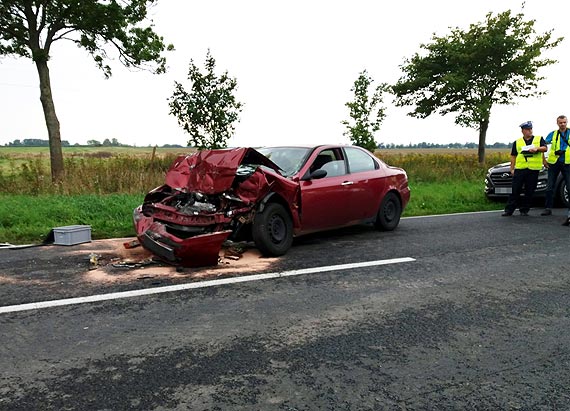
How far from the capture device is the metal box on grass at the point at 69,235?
22.6 feet

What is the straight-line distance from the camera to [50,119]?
15.2 meters

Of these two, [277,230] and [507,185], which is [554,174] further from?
[277,230]

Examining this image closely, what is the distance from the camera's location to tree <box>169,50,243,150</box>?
599 inches

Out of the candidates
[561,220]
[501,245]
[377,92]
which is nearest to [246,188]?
[501,245]

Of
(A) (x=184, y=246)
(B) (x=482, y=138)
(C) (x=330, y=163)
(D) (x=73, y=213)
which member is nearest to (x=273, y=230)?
(A) (x=184, y=246)

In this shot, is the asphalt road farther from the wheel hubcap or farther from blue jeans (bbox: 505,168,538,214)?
blue jeans (bbox: 505,168,538,214)

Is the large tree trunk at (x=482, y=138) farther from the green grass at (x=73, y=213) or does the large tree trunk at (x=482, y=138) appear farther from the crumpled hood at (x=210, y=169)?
the crumpled hood at (x=210, y=169)

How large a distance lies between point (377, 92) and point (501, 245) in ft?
49.3

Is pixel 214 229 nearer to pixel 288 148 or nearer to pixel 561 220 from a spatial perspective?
pixel 288 148

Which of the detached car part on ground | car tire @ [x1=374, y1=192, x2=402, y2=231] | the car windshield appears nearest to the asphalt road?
the car windshield

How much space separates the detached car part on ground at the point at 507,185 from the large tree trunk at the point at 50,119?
1287cm

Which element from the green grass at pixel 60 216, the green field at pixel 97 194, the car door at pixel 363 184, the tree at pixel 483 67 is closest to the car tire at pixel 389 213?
the car door at pixel 363 184

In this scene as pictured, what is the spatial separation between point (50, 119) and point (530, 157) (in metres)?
14.0

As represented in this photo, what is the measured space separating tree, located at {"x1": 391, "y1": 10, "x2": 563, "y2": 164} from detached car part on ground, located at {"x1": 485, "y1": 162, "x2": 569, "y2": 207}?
47.8 feet
